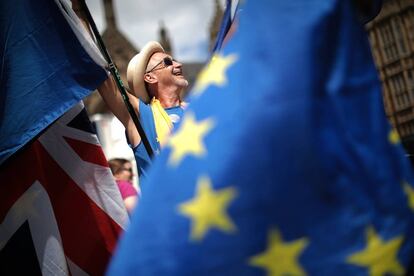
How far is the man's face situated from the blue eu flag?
5.60 ft

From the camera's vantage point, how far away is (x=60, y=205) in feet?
10.5

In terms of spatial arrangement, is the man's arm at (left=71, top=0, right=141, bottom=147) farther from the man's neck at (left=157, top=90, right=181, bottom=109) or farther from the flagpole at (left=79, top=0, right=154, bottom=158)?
the man's neck at (left=157, top=90, right=181, bottom=109)

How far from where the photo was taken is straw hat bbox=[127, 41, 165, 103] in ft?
11.5

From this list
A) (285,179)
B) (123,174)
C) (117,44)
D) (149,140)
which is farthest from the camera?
(117,44)

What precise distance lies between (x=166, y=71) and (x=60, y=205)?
0.89 metres

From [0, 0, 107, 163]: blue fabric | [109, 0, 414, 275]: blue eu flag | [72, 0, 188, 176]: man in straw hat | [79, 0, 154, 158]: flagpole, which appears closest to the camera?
[109, 0, 414, 275]: blue eu flag

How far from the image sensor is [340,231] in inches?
67.5

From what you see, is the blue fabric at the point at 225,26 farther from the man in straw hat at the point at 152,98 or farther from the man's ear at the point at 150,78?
the man's ear at the point at 150,78

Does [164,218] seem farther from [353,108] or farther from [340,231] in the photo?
[353,108]

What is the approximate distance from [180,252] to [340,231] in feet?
1.35

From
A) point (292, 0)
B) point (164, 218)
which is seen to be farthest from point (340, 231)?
point (292, 0)

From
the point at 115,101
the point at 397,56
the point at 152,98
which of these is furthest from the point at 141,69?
the point at 397,56

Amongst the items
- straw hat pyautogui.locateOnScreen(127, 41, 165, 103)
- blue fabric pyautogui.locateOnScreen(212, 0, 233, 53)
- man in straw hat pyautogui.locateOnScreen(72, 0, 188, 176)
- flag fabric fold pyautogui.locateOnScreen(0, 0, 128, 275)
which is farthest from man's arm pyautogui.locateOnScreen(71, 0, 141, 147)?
blue fabric pyautogui.locateOnScreen(212, 0, 233, 53)

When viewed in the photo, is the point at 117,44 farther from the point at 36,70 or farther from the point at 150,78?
the point at 36,70
